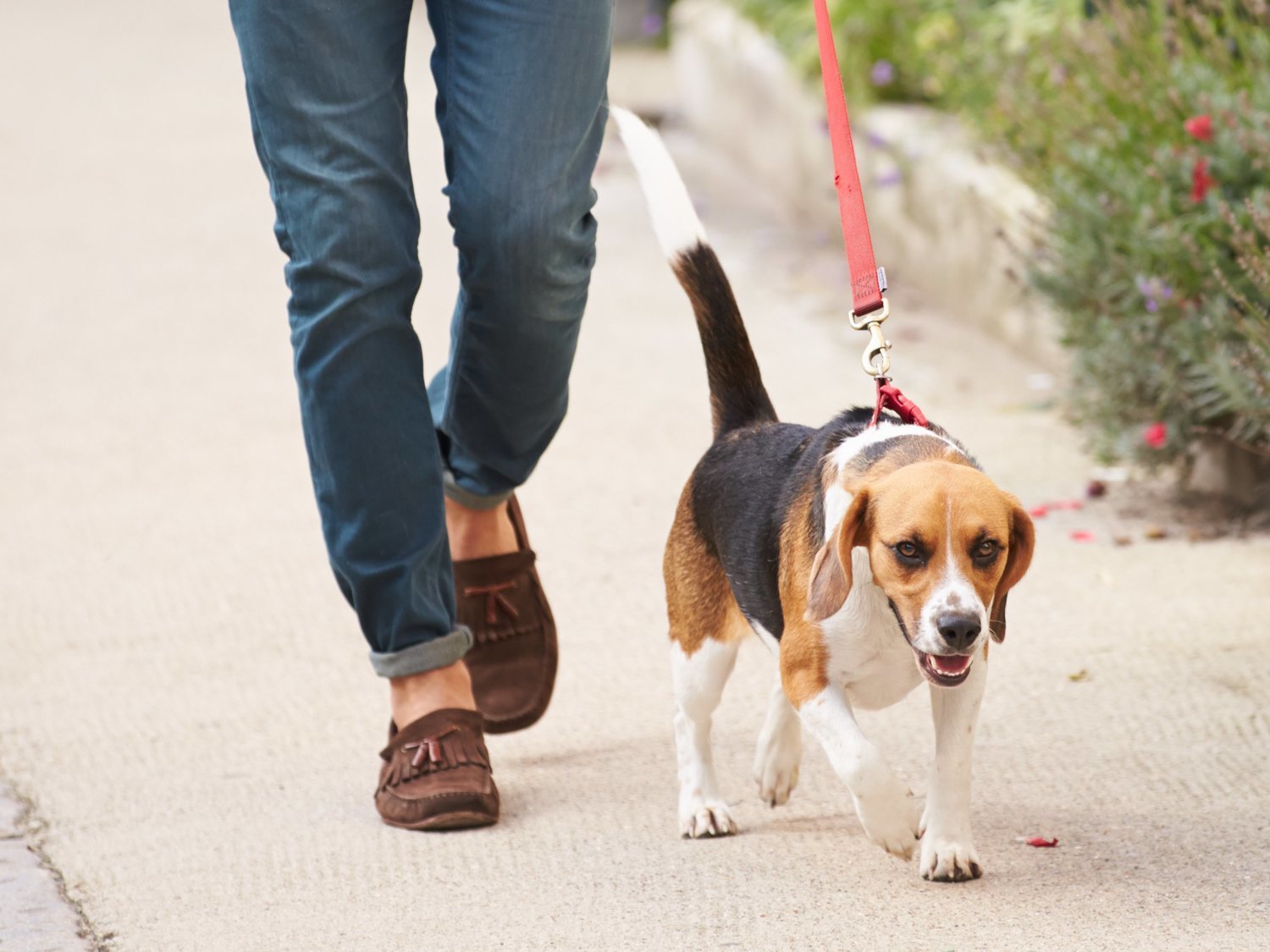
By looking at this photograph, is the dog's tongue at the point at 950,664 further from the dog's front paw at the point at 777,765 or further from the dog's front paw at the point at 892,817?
the dog's front paw at the point at 777,765

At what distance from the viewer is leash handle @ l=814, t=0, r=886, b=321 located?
2.79 metres

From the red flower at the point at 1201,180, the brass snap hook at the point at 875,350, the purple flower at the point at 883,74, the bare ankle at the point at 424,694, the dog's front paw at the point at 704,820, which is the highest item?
the purple flower at the point at 883,74

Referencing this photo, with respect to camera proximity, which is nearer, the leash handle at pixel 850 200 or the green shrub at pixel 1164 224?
the leash handle at pixel 850 200

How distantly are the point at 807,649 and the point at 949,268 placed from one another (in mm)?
4299

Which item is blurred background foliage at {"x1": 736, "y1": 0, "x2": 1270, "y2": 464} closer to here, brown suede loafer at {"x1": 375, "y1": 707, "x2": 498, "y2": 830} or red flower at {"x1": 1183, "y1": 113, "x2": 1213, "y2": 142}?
red flower at {"x1": 1183, "y1": 113, "x2": 1213, "y2": 142}

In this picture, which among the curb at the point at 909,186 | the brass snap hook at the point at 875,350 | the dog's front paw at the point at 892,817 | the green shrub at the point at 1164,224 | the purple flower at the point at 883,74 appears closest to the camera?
the dog's front paw at the point at 892,817

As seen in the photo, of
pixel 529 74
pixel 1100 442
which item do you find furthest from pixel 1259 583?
pixel 529 74

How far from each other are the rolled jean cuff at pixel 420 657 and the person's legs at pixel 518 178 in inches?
16.4

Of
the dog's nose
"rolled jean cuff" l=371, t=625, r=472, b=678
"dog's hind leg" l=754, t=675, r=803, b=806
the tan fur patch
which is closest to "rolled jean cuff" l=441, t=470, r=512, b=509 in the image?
"rolled jean cuff" l=371, t=625, r=472, b=678

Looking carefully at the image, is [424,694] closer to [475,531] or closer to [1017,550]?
[475,531]

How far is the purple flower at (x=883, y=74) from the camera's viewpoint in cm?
729

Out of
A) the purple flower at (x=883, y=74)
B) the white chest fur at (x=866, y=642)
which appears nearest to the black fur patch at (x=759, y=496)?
the white chest fur at (x=866, y=642)

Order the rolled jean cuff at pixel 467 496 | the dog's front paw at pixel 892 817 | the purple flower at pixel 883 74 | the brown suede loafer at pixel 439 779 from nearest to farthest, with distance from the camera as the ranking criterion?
the dog's front paw at pixel 892 817 < the brown suede loafer at pixel 439 779 < the rolled jean cuff at pixel 467 496 < the purple flower at pixel 883 74

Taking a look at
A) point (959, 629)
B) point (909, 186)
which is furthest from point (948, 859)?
point (909, 186)
